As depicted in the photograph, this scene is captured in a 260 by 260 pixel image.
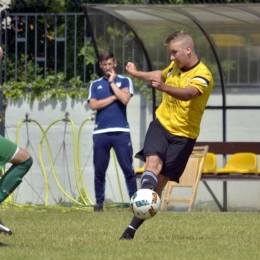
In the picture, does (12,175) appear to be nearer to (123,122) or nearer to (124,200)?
(123,122)

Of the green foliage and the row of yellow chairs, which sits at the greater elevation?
the green foliage

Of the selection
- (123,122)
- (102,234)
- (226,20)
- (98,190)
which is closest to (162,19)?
(226,20)

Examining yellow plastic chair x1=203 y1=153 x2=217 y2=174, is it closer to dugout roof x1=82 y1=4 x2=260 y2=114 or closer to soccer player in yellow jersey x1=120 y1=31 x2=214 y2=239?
dugout roof x1=82 y1=4 x2=260 y2=114

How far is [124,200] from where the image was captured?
552 inches

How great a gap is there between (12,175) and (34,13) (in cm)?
714

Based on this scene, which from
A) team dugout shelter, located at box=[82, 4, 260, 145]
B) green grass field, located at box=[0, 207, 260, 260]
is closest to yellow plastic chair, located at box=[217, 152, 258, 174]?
team dugout shelter, located at box=[82, 4, 260, 145]

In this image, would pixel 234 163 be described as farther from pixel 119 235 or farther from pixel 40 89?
pixel 119 235

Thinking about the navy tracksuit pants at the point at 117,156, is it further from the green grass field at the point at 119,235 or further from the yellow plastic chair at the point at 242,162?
the yellow plastic chair at the point at 242,162

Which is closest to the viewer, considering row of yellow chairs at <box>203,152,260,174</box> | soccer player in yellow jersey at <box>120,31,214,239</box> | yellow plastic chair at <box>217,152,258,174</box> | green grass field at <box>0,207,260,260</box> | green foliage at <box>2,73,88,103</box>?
green grass field at <box>0,207,260,260</box>

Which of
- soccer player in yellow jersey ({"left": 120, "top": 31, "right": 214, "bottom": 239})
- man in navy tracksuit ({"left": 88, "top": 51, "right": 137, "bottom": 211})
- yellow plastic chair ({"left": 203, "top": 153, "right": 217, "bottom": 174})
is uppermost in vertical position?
soccer player in yellow jersey ({"left": 120, "top": 31, "right": 214, "bottom": 239})

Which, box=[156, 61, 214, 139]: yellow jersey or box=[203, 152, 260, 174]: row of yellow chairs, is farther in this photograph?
box=[203, 152, 260, 174]: row of yellow chairs

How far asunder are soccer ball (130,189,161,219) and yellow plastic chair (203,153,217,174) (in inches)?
209

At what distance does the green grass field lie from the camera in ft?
22.6

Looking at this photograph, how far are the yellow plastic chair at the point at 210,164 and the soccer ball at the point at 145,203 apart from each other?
17.4ft
